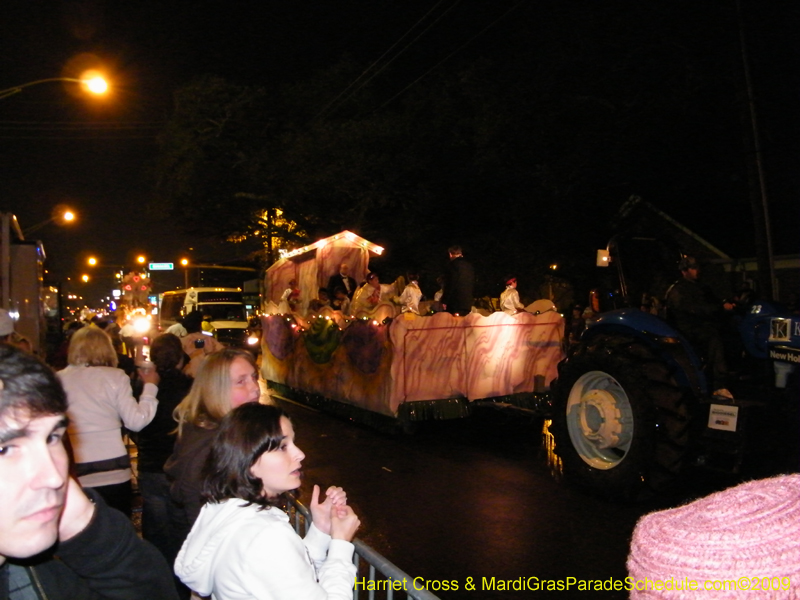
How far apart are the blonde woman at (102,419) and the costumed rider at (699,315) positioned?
454cm

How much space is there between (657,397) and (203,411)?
4.00 meters

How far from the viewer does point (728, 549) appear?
1121mm

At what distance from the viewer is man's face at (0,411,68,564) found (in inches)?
50.3

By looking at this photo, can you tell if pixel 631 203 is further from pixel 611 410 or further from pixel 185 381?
pixel 185 381

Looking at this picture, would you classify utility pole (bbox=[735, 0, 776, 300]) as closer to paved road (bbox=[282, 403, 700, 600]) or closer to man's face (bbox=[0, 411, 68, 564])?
paved road (bbox=[282, 403, 700, 600])

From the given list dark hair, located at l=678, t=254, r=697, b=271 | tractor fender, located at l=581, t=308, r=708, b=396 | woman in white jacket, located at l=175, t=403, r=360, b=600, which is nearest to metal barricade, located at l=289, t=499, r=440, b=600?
woman in white jacket, located at l=175, t=403, r=360, b=600

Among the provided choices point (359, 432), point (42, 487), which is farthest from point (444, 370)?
point (42, 487)

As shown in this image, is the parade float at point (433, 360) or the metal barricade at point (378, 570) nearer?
the metal barricade at point (378, 570)

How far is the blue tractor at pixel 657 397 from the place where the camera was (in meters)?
5.51

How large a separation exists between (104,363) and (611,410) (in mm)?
4352

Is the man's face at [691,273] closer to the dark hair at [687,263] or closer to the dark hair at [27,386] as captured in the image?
the dark hair at [687,263]

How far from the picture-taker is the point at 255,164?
31.4 meters

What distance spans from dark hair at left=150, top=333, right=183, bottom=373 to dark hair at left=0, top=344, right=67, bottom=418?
3.52 m

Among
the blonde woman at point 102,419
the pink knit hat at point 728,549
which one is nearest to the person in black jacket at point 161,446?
the blonde woman at point 102,419
